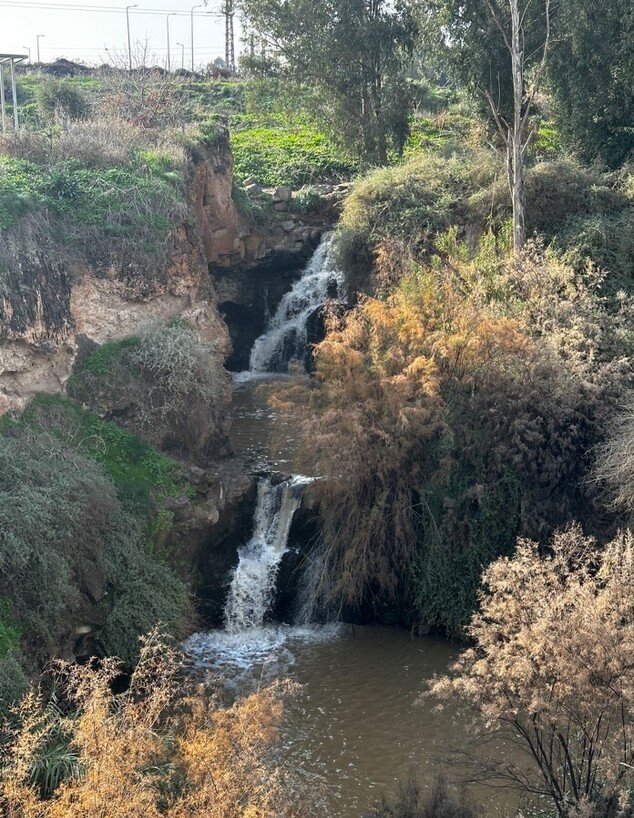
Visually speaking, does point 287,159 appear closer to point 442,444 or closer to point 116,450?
point 116,450

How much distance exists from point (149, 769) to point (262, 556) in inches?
307

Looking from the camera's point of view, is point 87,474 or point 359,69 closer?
point 87,474

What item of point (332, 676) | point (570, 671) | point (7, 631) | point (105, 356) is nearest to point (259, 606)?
point (332, 676)

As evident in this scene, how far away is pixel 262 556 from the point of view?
58.6 ft

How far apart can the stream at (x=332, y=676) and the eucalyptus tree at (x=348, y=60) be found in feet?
41.4

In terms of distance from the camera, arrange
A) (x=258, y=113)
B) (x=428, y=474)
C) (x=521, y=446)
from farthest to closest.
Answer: (x=258, y=113)
(x=428, y=474)
(x=521, y=446)

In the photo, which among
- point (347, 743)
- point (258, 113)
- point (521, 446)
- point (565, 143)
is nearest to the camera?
point (347, 743)

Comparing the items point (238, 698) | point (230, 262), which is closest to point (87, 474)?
point (238, 698)

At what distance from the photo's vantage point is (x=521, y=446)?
15.8 meters

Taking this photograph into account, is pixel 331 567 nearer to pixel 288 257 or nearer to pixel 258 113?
pixel 288 257

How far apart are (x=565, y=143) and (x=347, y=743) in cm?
1835

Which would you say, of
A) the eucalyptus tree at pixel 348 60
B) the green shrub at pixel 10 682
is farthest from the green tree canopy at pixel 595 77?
the green shrub at pixel 10 682

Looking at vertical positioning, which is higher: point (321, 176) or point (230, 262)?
point (321, 176)

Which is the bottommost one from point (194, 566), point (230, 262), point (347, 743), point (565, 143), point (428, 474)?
point (347, 743)
